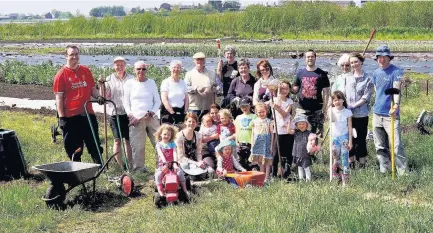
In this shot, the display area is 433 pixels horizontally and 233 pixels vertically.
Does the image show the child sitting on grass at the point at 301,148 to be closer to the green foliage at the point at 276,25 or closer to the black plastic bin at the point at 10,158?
the black plastic bin at the point at 10,158

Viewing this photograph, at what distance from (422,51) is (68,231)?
1574 inches

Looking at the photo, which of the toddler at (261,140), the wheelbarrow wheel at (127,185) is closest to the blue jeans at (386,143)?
the toddler at (261,140)

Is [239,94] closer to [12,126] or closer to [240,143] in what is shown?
[240,143]

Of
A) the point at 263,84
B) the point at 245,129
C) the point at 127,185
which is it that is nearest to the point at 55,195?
the point at 127,185

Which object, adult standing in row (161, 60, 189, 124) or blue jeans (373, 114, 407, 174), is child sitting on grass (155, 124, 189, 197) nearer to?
adult standing in row (161, 60, 189, 124)

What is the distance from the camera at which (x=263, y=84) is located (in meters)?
9.31

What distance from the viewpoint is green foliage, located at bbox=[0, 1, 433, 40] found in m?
68.2

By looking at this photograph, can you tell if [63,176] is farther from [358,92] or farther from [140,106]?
[358,92]

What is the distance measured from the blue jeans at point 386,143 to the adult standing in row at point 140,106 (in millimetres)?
3049

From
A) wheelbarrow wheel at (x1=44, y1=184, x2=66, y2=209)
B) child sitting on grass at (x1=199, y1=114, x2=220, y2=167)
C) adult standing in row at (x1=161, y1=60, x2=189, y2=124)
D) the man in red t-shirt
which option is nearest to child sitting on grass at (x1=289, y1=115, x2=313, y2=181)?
child sitting on grass at (x1=199, y1=114, x2=220, y2=167)

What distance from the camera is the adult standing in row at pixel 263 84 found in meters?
9.30

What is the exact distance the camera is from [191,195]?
8.40 metres

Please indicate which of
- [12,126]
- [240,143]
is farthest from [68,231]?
[12,126]

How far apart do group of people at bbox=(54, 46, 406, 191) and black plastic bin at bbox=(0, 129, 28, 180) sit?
913 millimetres
